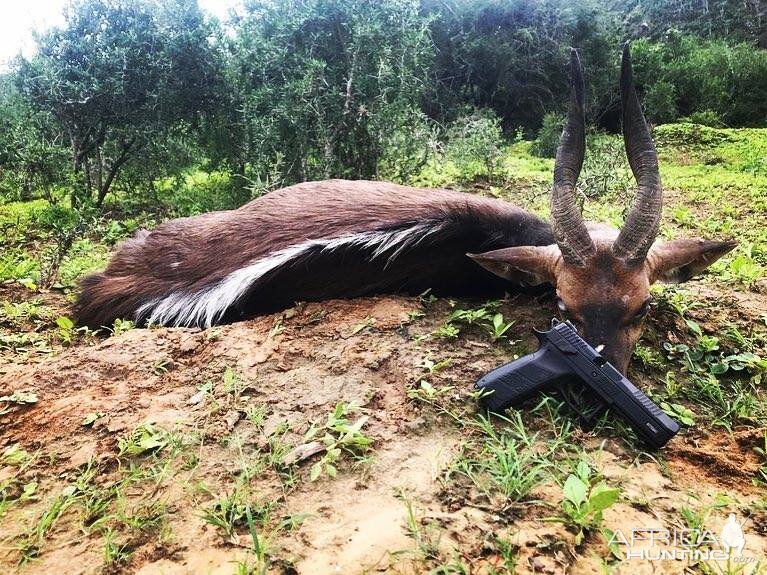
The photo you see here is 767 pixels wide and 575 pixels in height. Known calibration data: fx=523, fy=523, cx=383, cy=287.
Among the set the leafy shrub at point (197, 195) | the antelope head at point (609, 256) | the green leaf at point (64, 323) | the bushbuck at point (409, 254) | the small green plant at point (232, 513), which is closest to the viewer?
the small green plant at point (232, 513)

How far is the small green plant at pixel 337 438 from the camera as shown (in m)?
2.08

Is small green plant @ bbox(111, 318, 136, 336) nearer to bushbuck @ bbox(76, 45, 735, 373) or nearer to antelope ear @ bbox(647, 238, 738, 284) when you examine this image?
bushbuck @ bbox(76, 45, 735, 373)

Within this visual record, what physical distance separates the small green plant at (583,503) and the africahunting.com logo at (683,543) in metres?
0.08

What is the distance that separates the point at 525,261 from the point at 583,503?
6.07ft

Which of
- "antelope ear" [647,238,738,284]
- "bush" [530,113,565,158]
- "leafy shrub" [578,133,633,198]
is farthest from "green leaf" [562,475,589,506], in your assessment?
"bush" [530,113,565,158]

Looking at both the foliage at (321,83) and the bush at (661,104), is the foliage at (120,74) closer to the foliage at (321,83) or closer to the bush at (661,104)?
→ the foliage at (321,83)

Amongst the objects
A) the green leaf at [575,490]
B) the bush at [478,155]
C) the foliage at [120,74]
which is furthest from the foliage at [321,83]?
the green leaf at [575,490]

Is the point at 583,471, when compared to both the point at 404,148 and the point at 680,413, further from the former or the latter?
the point at 404,148

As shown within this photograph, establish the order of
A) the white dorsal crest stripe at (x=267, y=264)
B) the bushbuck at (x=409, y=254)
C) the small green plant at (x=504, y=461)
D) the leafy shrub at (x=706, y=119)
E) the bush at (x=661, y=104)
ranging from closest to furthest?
the small green plant at (x=504, y=461), the bushbuck at (x=409, y=254), the white dorsal crest stripe at (x=267, y=264), the leafy shrub at (x=706, y=119), the bush at (x=661, y=104)

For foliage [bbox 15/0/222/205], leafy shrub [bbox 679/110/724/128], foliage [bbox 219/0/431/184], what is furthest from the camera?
leafy shrub [bbox 679/110/724/128]

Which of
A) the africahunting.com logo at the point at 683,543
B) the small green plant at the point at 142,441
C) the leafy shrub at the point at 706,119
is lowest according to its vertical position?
the africahunting.com logo at the point at 683,543

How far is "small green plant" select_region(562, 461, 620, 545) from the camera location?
1.74 m

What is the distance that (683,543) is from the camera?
1.73 m

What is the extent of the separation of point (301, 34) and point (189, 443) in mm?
6511
